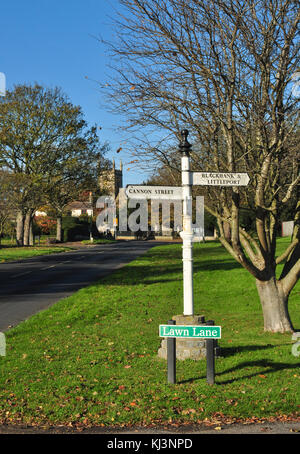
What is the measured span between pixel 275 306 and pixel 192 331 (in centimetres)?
426

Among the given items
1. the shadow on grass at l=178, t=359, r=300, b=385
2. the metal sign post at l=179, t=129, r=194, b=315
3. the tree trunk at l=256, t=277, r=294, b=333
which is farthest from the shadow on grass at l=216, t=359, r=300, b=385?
the tree trunk at l=256, t=277, r=294, b=333

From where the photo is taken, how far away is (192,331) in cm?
712

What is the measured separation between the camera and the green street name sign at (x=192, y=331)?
7.07 metres

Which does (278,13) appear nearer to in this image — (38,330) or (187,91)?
(187,91)

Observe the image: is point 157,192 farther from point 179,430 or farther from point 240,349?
point 179,430

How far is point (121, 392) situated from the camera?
22.5ft

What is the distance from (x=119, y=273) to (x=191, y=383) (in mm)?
17278

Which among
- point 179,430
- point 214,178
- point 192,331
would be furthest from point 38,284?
point 179,430

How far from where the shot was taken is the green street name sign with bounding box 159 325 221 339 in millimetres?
7066

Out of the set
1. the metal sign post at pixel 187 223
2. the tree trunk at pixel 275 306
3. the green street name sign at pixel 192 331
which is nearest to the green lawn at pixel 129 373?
the tree trunk at pixel 275 306

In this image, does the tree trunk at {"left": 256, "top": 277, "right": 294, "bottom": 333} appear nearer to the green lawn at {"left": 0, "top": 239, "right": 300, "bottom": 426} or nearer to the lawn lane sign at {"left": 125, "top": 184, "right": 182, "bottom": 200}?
the green lawn at {"left": 0, "top": 239, "right": 300, "bottom": 426}

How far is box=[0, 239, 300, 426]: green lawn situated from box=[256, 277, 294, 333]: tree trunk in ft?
1.03
